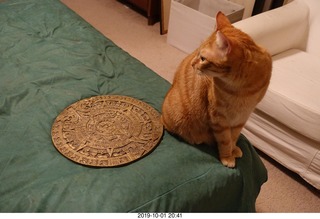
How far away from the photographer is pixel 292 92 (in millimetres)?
1460

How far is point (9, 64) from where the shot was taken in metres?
1.44

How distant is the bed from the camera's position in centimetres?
89

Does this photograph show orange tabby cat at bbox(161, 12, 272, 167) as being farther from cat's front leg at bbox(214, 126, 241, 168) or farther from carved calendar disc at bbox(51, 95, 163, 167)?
carved calendar disc at bbox(51, 95, 163, 167)

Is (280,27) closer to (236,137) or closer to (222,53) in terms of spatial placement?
(236,137)

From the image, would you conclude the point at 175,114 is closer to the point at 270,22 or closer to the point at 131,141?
the point at 131,141

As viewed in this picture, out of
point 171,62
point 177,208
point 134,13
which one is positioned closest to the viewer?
point 177,208

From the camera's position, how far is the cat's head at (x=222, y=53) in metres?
0.81

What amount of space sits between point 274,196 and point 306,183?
0.75 ft

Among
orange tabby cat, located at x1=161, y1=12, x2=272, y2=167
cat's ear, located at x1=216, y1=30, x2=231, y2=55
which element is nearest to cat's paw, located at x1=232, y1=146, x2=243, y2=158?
orange tabby cat, located at x1=161, y1=12, x2=272, y2=167

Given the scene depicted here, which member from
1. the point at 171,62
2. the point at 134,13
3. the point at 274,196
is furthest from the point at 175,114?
the point at 134,13

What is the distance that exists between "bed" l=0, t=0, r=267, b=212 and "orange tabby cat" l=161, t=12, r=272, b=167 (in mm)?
73

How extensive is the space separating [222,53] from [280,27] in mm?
1084

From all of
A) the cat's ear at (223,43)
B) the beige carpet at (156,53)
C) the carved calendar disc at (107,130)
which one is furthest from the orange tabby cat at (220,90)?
the beige carpet at (156,53)

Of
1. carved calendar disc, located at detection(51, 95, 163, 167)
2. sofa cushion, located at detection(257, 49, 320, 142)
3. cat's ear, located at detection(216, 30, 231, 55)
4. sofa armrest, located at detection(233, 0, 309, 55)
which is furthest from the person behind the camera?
sofa armrest, located at detection(233, 0, 309, 55)
